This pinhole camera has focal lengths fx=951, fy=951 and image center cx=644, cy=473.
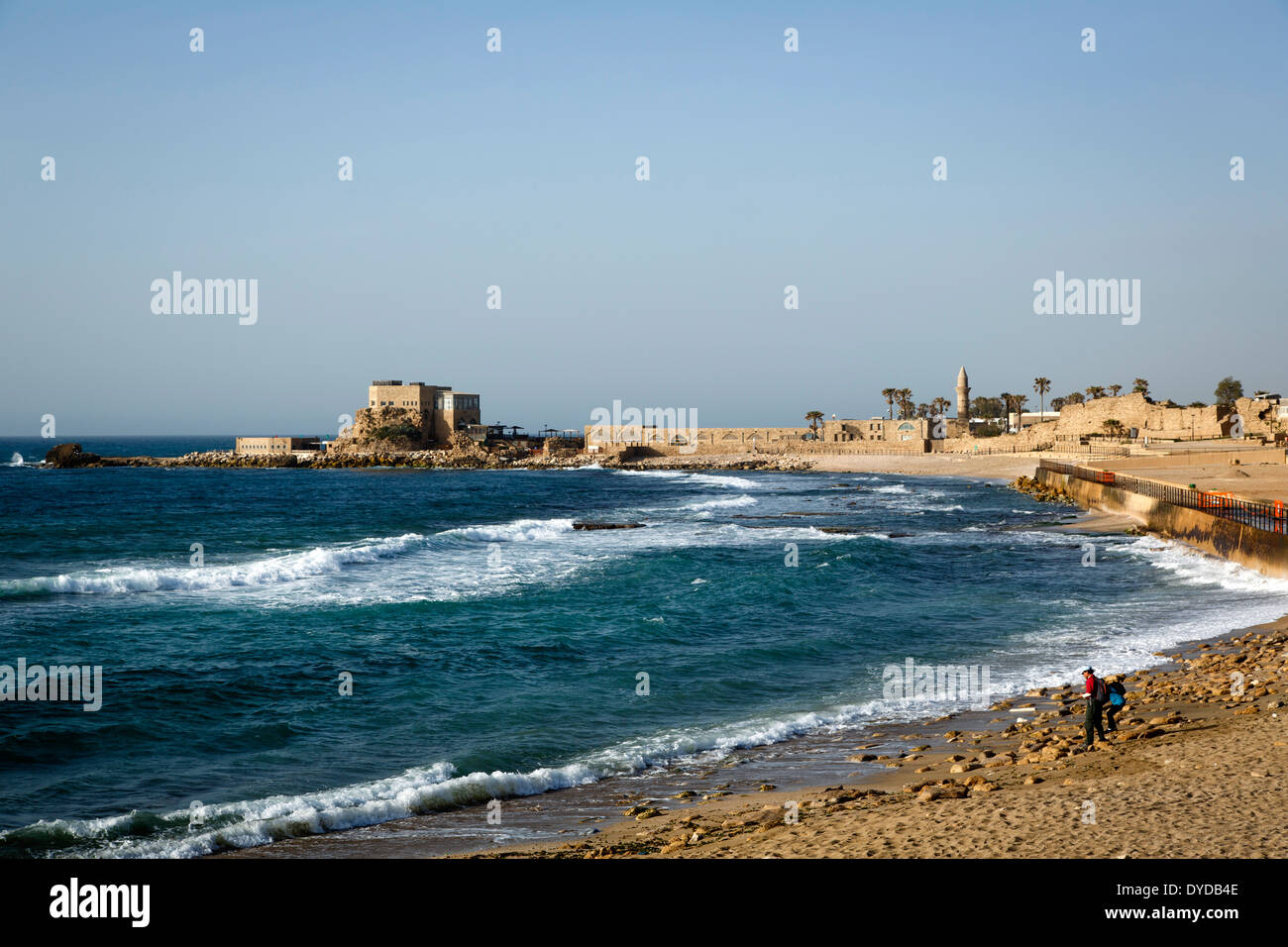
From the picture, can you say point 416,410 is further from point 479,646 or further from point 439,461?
point 479,646

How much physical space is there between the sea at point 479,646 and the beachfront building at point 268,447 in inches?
3306

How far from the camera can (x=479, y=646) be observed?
1834 cm

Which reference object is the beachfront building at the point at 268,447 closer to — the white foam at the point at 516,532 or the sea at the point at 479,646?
the sea at the point at 479,646

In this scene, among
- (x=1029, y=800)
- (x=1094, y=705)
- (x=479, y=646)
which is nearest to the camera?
(x=1029, y=800)

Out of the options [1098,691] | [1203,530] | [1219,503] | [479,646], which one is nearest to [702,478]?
[1219,503]

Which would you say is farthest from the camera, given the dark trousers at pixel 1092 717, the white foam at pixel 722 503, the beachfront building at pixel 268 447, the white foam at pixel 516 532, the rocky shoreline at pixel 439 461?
the beachfront building at pixel 268 447

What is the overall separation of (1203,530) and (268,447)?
116 meters

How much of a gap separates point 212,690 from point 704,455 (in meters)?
105

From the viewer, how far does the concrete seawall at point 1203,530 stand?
23.6m

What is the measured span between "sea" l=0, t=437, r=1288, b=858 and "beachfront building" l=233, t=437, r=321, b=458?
83961 mm

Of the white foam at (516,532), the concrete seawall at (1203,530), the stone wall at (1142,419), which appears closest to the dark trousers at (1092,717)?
the concrete seawall at (1203,530)

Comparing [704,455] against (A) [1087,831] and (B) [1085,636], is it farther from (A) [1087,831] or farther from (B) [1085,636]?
(A) [1087,831]

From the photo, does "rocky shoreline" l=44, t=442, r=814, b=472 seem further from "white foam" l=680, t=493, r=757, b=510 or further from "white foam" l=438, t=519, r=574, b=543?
"white foam" l=438, t=519, r=574, b=543

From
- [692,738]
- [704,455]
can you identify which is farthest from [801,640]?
[704,455]
